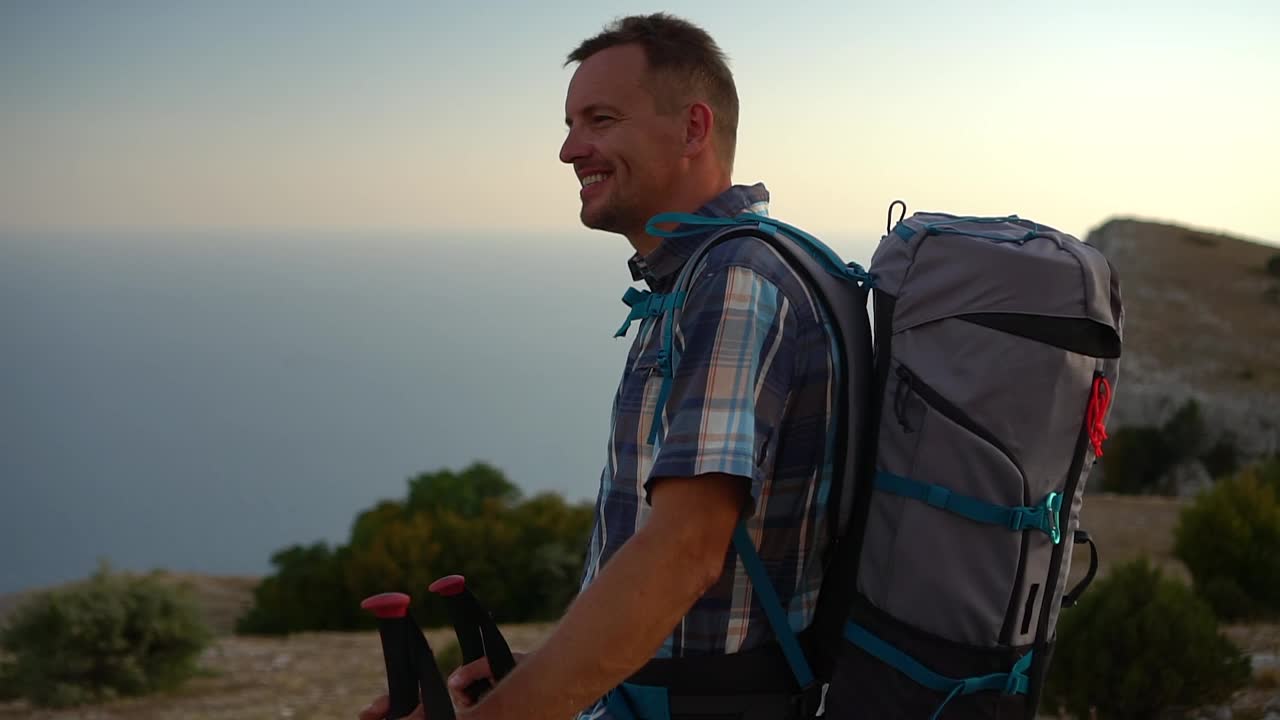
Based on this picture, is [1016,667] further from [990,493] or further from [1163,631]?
[1163,631]

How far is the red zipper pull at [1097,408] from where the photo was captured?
181 cm

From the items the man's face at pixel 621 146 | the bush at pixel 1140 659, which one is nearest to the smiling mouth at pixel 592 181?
the man's face at pixel 621 146

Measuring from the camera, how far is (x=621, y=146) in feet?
6.59

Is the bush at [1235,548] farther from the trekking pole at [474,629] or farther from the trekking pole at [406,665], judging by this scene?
the trekking pole at [406,665]

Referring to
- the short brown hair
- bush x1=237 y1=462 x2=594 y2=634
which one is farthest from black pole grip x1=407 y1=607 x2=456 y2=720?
bush x1=237 y1=462 x2=594 y2=634

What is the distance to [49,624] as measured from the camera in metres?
12.1

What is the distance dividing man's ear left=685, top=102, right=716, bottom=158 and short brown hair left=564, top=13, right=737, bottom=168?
0.09ft

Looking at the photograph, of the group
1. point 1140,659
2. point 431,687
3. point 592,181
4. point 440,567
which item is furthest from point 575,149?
point 440,567

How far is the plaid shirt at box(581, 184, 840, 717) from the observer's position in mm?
1523

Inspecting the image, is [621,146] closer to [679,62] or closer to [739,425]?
[679,62]

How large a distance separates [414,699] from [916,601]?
0.81 m

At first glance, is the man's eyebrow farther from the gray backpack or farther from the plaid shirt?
the gray backpack

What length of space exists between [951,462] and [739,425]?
42cm

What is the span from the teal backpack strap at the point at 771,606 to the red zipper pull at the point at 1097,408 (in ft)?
1.94
